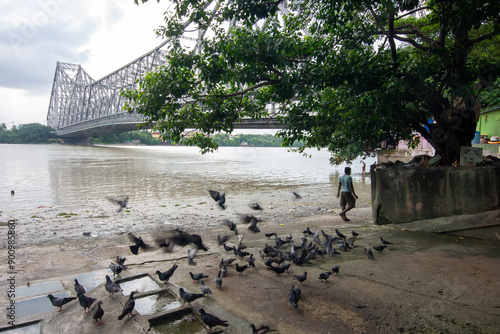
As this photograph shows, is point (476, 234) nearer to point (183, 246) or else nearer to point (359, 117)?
point (359, 117)

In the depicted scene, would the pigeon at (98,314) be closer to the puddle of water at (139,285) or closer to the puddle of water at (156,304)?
the puddle of water at (156,304)

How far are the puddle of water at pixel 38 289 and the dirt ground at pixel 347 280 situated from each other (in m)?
0.14

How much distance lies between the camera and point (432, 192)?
6.57 m

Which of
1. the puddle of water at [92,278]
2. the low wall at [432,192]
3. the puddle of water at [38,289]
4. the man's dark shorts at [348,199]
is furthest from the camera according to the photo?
the man's dark shorts at [348,199]

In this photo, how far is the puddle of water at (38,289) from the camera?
421 cm

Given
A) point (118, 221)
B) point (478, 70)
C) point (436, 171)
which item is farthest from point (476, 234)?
point (118, 221)

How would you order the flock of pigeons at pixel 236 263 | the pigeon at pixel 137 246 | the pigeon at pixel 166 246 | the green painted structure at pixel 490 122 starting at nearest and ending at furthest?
the flock of pigeons at pixel 236 263 → the pigeon at pixel 137 246 → the pigeon at pixel 166 246 → the green painted structure at pixel 490 122

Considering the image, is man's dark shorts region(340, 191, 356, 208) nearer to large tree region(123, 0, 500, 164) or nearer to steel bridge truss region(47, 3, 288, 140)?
large tree region(123, 0, 500, 164)

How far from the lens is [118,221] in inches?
368

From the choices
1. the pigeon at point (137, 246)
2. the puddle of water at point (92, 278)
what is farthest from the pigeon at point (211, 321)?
the pigeon at point (137, 246)

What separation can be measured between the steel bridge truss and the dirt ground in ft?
138

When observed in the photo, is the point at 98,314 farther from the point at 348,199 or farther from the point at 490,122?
the point at 490,122

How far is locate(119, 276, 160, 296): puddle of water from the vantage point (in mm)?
4301

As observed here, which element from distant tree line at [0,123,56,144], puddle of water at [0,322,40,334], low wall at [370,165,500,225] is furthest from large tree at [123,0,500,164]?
distant tree line at [0,123,56,144]
